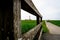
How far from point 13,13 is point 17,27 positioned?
0.39 feet

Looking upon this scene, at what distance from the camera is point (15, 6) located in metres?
0.96
